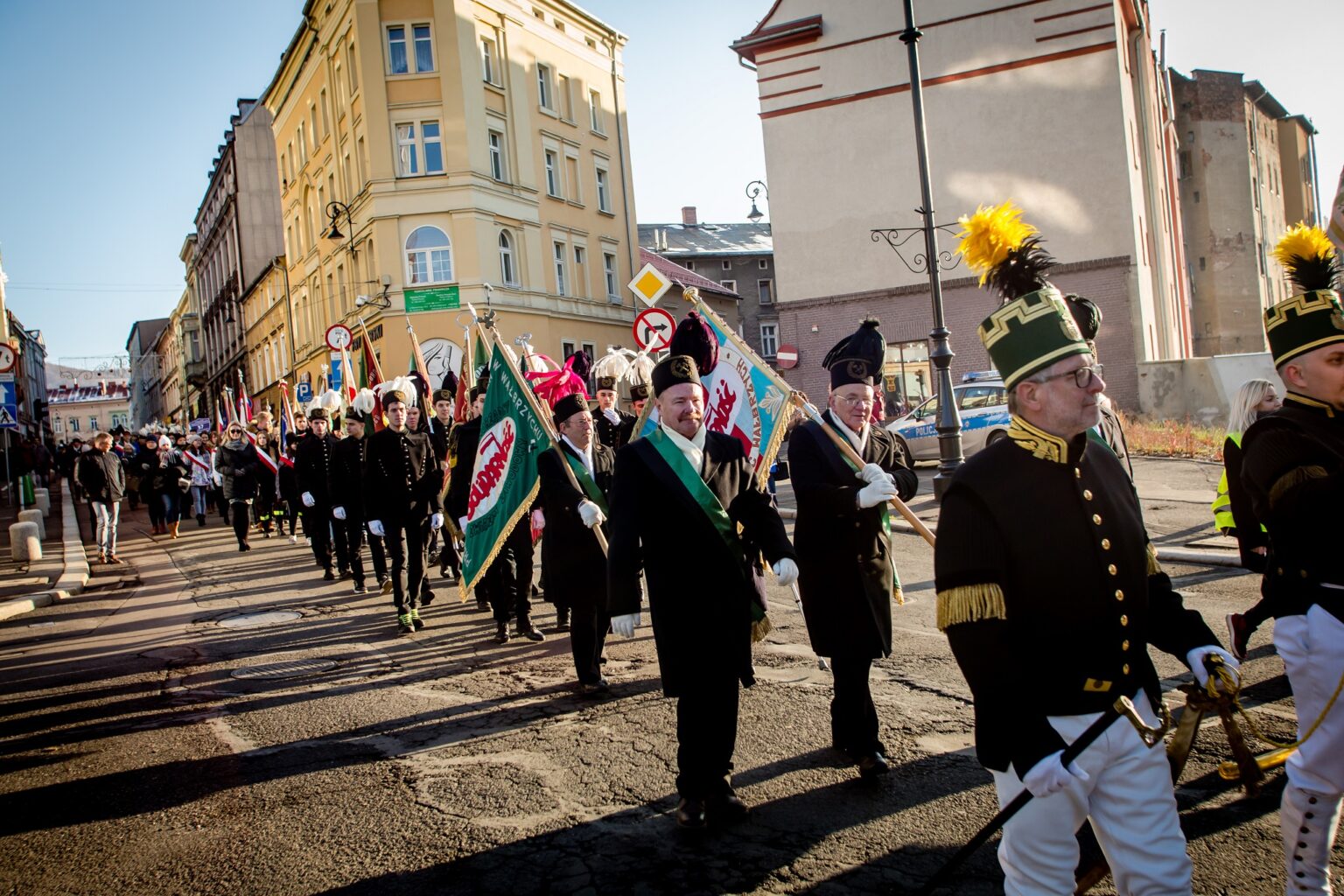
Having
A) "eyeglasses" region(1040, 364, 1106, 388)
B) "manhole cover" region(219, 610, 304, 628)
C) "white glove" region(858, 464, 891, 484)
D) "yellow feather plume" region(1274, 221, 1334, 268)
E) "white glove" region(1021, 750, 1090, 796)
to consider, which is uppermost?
"yellow feather plume" region(1274, 221, 1334, 268)

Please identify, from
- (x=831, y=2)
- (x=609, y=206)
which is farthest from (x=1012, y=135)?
(x=609, y=206)

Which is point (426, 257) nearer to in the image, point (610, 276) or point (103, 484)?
point (610, 276)

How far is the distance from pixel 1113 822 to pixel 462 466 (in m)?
7.23

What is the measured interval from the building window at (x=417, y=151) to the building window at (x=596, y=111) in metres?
8.85

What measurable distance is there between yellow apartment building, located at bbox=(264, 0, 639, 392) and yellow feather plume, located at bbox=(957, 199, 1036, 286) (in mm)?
26111

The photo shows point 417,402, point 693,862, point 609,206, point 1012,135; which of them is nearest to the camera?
point 693,862

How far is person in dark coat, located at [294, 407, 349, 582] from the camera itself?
12.5 metres

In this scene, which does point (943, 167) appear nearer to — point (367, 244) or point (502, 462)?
point (367, 244)

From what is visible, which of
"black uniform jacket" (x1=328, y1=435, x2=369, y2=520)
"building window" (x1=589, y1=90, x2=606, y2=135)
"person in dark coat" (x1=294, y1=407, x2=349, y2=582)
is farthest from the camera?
"building window" (x1=589, y1=90, x2=606, y2=135)

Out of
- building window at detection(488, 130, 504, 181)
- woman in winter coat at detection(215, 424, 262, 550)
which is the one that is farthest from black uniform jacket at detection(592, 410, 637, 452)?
building window at detection(488, 130, 504, 181)

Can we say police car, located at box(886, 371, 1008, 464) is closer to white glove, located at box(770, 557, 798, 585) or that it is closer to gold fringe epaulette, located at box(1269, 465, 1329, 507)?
white glove, located at box(770, 557, 798, 585)

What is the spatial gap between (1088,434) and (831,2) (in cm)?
2711

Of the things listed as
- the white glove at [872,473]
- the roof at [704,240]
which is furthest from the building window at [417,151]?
the white glove at [872,473]

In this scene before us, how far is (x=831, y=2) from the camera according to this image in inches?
1054
